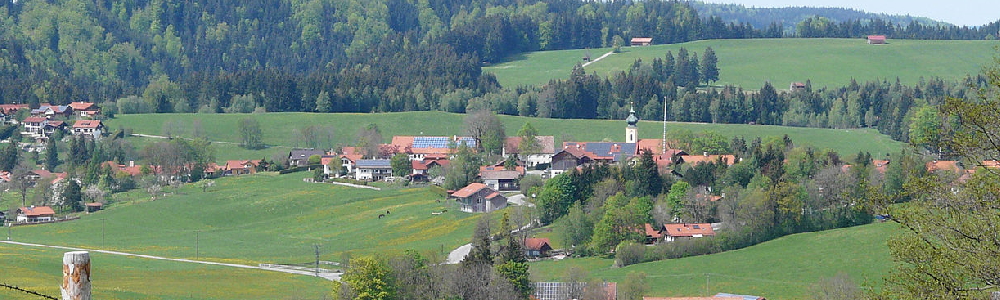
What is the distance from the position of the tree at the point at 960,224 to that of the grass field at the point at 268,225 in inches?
2120

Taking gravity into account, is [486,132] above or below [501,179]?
above

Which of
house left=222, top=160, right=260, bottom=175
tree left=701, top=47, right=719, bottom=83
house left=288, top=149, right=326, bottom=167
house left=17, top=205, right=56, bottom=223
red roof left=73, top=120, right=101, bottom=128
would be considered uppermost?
tree left=701, top=47, right=719, bottom=83

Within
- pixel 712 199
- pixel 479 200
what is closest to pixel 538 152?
pixel 479 200

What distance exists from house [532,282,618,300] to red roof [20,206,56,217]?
52.2 meters

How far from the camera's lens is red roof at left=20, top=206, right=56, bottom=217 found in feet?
336

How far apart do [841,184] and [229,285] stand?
39416 mm

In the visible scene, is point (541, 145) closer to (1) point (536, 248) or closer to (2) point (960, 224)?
(1) point (536, 248)

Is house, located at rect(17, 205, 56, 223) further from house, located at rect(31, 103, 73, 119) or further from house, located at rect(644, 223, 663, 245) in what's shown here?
house, located at rect(31, 103, 73, 119)

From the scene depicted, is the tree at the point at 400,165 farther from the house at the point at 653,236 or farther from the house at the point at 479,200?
the house at the point at 653,236

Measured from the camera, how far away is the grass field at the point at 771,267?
214ft

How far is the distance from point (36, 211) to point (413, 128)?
5648 cm

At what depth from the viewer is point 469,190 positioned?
319 ft

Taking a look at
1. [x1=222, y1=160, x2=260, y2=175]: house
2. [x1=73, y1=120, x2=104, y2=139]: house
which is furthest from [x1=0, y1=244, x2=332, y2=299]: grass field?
[x1=73, y1=120, x2=104, y2=139]: house

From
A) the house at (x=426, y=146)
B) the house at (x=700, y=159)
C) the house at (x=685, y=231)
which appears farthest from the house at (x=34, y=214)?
the house at (x=685, y=231)
